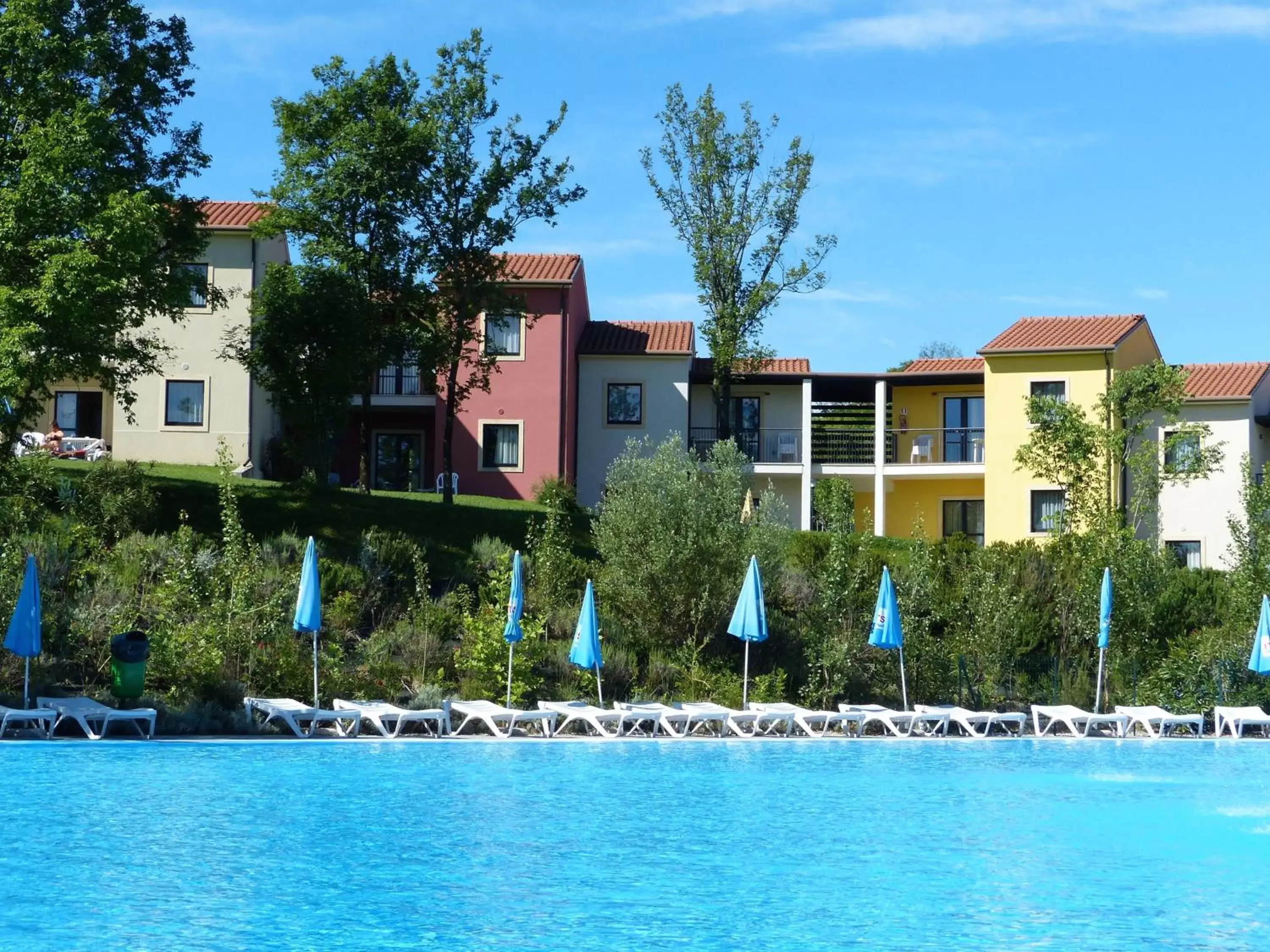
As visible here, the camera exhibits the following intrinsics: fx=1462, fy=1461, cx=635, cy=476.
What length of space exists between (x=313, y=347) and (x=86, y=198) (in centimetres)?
853

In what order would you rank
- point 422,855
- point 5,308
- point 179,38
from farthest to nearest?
point 179,38 < point 5,308 < point 422,855

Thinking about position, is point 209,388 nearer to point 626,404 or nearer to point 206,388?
point 206,388

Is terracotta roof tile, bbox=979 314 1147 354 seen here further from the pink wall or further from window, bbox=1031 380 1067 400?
the pink wall

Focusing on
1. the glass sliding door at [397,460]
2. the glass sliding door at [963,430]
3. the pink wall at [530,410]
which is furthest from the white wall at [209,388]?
the glass sliding door at [963,430]

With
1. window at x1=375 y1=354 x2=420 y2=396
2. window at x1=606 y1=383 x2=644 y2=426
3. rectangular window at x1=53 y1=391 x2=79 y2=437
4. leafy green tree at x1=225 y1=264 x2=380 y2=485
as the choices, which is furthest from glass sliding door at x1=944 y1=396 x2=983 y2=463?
rectangular window at x1=53 y1=391 x2=79 y2=437

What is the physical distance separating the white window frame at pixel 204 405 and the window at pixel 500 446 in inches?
290

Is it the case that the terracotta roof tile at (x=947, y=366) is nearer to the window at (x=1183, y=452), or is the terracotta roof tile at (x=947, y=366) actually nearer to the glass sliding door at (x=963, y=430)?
the glass sliding door at (x=963, y=430)

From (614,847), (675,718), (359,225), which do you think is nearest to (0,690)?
(675,718)

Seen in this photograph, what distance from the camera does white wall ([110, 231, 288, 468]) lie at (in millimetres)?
38344

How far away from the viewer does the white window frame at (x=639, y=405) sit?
137ft

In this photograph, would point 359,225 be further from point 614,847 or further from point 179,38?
point 614,847

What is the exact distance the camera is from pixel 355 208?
32.1m

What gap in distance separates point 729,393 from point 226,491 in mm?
21610

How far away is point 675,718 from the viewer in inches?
802
